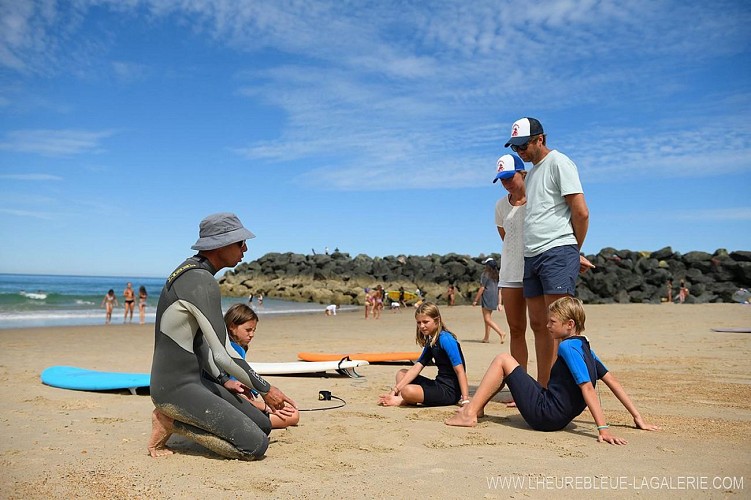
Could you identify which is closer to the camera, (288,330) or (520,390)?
(520,390)

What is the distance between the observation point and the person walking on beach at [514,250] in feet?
18.3

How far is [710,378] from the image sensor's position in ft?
22.2

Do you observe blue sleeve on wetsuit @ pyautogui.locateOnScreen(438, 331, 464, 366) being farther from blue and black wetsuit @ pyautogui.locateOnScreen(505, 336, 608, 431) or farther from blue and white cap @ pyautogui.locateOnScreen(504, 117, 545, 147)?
blue and white cap @ pyautogui.locateOnScreen(504, 117, 545, 147)

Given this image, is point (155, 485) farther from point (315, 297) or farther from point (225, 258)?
point (315, 297)

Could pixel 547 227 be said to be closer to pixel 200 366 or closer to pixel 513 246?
pixel 513 246

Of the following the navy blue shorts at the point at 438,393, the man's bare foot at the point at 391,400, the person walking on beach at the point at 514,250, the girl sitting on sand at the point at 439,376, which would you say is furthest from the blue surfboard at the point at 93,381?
the person walking on beach at the point at 514,250

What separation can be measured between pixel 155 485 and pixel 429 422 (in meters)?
2.26

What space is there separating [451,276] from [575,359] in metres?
35.3

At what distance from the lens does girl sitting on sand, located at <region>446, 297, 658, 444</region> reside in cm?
418

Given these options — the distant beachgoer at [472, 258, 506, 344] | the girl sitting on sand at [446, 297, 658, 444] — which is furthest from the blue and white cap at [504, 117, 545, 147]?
the distant beachgoer at [472, 258, 506, 344]

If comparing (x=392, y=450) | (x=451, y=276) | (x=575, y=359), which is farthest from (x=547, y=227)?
(x=451, y=276)

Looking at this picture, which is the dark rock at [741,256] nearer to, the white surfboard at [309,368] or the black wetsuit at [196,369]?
the white surfboard at [309,368]

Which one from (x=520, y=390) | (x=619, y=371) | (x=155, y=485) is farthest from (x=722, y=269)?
(x=155, y=485)

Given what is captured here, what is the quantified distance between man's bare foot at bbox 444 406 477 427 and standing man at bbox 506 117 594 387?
37.7 inches
